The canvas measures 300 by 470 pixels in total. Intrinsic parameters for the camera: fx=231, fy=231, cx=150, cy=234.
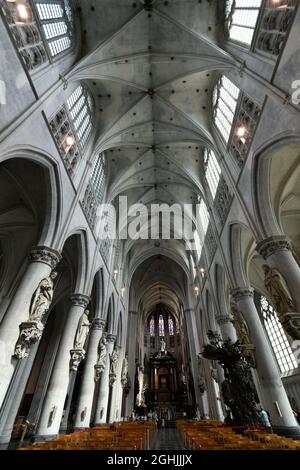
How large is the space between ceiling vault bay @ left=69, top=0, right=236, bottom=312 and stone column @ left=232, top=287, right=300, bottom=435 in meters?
9.88

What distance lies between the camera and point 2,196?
35.8 ft

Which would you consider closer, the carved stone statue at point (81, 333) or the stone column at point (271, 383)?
the stone column at point (271, 383)

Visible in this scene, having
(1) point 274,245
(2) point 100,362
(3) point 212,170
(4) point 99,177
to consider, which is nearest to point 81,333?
(2) point 100,362

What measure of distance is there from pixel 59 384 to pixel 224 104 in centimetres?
1548

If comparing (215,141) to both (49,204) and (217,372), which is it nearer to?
(49,204)

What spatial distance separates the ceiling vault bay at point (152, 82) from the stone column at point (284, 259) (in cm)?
785

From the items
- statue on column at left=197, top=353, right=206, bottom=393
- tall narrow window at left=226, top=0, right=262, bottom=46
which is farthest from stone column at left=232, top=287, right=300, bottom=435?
statue on column at left=197, top=353, right=206, bottom=393

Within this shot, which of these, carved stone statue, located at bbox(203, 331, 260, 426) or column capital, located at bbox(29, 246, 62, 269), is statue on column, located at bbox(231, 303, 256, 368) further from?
column capital, located at bbox(29, 246, 62, 269)

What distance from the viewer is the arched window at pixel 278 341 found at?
→ 17.6m

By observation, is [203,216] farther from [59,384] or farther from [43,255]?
[59,384]

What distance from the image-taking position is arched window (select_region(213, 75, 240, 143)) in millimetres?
11672

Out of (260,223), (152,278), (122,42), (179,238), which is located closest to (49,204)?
(260,223)

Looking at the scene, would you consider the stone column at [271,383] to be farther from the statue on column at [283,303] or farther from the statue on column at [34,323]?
the statue on column at [34,323]

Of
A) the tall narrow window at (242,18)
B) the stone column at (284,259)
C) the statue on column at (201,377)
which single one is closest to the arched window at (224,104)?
the tall narrow window at (242,18)
